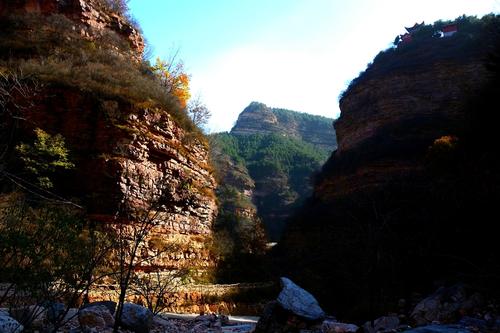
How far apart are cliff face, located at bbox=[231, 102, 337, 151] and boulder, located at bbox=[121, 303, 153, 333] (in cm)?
7618

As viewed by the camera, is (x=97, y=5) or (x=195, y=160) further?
(x=97, y=5)

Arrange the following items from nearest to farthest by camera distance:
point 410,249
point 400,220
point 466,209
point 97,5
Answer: point 466,209
point 410,249
point 400,220
point 97,5

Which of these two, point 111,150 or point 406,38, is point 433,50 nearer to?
point 406,38

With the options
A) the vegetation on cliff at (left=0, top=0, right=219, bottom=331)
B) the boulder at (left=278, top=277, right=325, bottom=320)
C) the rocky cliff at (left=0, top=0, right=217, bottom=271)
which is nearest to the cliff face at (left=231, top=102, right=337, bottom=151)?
the rocky cliff at (left=0, top=0, right=217, bottom=271)

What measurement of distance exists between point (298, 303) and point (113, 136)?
10729 millimetres

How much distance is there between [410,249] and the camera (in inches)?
422

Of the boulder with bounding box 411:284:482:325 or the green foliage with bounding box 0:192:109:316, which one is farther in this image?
the boulder with bounding box 411:284:482:325

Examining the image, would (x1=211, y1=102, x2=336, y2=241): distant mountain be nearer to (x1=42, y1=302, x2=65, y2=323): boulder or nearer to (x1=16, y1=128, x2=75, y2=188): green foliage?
(x1=16, y1=128, x2=75, y2=188): green foliage

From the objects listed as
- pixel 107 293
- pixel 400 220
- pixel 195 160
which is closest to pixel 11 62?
pixel 195 160

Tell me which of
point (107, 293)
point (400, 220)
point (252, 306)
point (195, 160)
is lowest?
point (252, 306)

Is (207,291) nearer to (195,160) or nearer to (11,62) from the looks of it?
(195,160)

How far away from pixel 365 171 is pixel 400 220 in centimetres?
1058

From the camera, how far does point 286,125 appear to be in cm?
9300

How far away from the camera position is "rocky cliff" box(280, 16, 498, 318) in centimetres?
958
